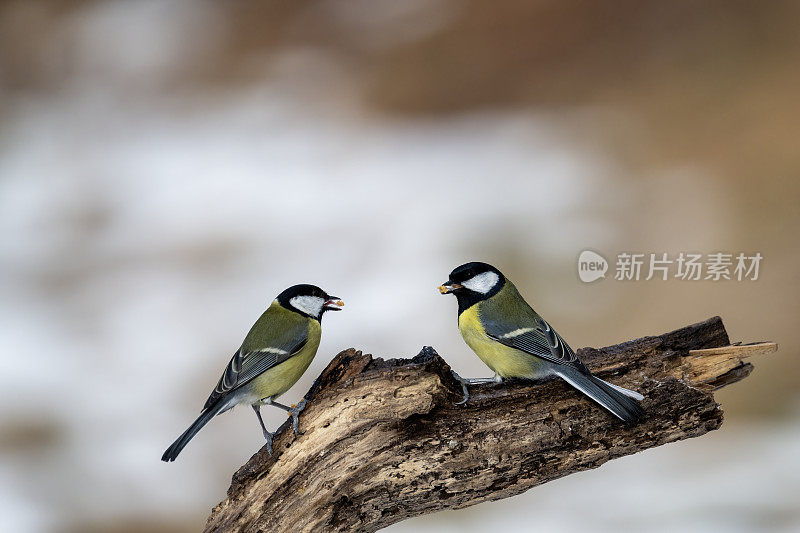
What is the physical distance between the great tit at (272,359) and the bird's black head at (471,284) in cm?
33

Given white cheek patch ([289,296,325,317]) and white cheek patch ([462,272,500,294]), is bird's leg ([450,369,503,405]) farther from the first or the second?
white cheek patch ([289,296,325,317])

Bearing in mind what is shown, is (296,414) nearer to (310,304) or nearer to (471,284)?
(310,304)

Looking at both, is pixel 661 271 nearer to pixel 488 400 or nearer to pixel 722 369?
pixel 722 369

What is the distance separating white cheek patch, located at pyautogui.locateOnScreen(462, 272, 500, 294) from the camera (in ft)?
6.82

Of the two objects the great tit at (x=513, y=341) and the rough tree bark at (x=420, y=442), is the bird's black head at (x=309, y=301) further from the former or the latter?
the great tit at (x=513, y=341)

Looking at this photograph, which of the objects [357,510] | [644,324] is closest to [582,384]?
[357,510]

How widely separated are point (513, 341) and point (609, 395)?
28 centimetres

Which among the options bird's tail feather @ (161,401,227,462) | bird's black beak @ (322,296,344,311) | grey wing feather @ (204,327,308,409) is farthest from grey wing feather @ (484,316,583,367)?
bird's tail feather @ (161,401,227,462)

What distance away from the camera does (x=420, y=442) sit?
5.98ft

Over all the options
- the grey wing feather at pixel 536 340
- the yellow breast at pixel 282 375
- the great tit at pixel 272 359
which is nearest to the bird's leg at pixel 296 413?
the great tit at pixel 272 359

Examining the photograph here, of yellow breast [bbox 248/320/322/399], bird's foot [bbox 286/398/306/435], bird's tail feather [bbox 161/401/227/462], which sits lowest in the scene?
bird's foot [bbox 286/398/306/435]

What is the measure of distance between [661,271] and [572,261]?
45 cm

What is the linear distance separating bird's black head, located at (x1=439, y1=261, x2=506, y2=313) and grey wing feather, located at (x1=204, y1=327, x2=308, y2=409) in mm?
439

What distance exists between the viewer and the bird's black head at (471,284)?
2.07 m
